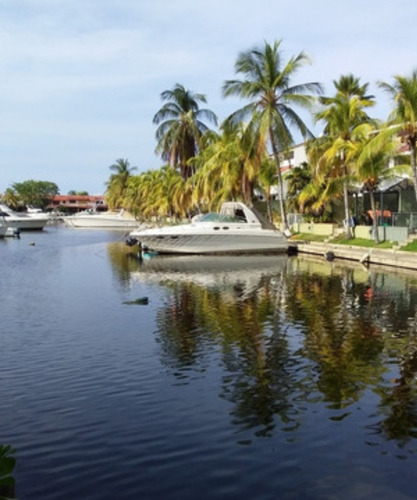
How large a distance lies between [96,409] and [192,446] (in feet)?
6.99

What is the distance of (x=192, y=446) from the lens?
24.2ft

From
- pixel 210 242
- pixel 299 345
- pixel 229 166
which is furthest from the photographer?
pixel 229 166

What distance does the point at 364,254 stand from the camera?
31.3 metres

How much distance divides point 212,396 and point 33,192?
543 ft

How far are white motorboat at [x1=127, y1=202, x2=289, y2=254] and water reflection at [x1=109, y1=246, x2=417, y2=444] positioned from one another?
38.5ft

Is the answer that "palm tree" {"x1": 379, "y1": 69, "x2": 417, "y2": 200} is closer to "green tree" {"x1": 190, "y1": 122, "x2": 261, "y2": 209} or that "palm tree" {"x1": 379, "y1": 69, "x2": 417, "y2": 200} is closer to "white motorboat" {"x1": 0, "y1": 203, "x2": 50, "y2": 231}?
"green tree" {"x1": 190, "y1": 122, "x2": 261, "y2": 209}

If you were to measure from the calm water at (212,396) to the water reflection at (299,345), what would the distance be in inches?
1.7

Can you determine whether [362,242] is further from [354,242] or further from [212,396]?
[212,396]

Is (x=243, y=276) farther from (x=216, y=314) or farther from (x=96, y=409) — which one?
(x=96, y=409)

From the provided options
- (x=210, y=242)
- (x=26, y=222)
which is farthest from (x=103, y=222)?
(x=210, y=242)

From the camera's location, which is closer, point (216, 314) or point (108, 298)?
point (216, 314)

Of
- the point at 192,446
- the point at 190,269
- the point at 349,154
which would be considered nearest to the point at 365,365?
the point at 192,446

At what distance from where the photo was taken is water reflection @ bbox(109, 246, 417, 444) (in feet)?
28.4

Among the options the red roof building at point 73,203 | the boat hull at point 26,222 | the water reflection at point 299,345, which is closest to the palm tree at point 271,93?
the water reflection at point 299,345
